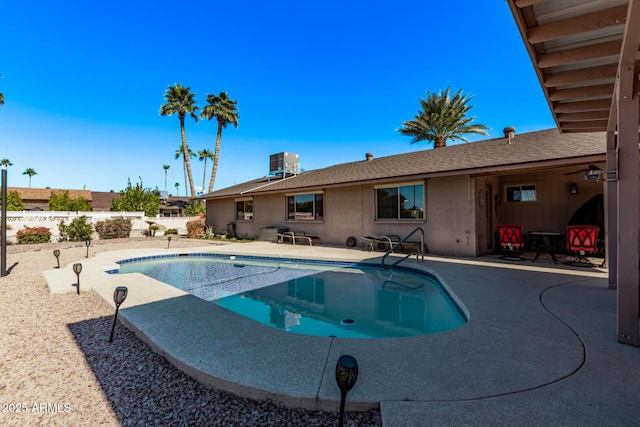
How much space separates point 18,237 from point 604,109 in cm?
2210

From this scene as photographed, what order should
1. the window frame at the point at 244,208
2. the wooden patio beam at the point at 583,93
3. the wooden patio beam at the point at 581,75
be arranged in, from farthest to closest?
the window frame at the point at 244,208, the wooden patio beam at the point at 583,93, the wooden patio beam at the point at 581,75

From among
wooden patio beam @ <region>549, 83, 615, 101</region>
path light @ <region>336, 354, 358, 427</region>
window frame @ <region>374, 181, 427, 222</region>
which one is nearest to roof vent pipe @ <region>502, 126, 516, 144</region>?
window frame @ <region>374, 181, 427, 222</region>

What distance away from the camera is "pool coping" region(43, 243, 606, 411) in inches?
84.3

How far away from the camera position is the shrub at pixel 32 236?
13959 millimetres

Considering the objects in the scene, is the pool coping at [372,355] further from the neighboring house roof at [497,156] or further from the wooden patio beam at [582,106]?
the neighboring house roof at [497,156]

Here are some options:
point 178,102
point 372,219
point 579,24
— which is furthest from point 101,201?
point 579,24

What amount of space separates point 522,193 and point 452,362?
972 cm

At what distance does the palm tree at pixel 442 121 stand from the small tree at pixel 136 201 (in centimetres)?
2561

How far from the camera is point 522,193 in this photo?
389 inches

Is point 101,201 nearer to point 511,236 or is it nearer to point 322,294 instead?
point 322,294

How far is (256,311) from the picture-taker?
17.1 ft

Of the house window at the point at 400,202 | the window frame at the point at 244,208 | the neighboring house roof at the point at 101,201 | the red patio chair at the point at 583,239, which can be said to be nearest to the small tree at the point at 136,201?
the window frame at the point at 244,208

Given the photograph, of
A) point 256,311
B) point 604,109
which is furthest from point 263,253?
point 604,109

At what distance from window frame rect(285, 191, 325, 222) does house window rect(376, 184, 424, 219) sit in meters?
2.88
